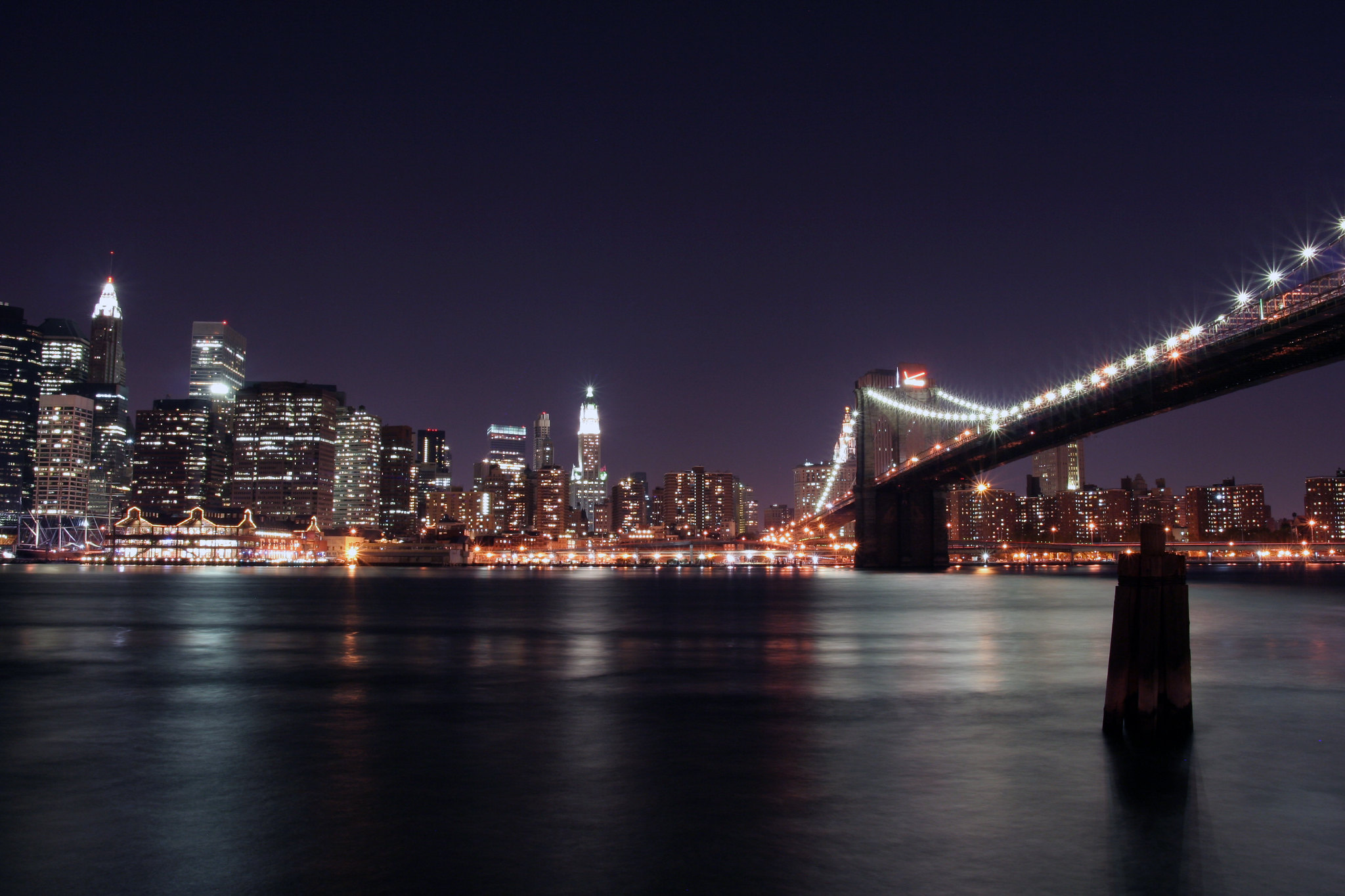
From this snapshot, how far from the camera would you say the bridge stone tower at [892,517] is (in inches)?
4262

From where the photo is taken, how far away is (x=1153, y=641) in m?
16.0

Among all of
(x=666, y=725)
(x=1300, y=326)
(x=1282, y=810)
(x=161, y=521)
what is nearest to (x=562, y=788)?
(x=666, y=725)

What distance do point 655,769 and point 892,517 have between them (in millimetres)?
96969

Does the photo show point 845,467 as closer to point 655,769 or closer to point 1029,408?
point 1029,408

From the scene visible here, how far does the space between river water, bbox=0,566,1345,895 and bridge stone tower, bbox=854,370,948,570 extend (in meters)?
67.3

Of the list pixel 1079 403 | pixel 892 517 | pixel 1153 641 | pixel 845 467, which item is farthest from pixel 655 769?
pixel 845 467

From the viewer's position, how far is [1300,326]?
45.8 m

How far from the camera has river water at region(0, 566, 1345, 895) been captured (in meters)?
11.8

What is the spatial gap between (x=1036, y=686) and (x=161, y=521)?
194 metres

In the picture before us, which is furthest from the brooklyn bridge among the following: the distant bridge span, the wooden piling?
the wooden piling

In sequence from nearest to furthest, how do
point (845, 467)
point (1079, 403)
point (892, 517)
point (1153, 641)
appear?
1. point (1153, 641)
2. point (1079, 403)
3. point (892, 517)
4. point (845, 467)

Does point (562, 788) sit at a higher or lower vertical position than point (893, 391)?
lower

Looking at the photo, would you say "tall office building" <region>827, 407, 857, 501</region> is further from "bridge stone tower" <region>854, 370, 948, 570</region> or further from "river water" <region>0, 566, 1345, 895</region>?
"river water" <region>0, 566, 1345, 895</region>

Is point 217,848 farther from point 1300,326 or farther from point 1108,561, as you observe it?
point 1108,561
